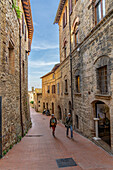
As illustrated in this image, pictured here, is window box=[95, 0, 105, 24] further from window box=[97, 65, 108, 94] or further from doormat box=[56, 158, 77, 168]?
doormat box=[56, 158, 77, 168]

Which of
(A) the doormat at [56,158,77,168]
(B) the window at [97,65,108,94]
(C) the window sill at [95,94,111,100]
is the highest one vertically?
(B) the window at [97,65,108,94]

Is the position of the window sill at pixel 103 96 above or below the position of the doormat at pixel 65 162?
above

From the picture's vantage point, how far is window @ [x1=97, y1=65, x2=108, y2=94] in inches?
261

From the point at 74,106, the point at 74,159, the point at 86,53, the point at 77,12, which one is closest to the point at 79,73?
the point at 86,53

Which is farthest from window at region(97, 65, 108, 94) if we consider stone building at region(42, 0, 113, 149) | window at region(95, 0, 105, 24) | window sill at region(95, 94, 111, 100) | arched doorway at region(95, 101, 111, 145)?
window at region(95, 0, 105, 24)

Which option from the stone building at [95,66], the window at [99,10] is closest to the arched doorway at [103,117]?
the stone building at [95,66]

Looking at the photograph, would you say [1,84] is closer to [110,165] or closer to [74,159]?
[74,159]

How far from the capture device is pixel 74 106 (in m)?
11.2

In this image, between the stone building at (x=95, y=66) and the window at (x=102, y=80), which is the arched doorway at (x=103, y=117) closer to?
the stone building at (x=95, y=66)

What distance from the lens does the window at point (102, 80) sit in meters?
6.62

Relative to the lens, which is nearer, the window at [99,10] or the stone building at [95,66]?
the stone building at [95,66]

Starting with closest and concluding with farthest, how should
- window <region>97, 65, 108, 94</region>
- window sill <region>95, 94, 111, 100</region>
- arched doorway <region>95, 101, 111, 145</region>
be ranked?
window sill <region>95, 94, 111, 100</region> → window <region>97, 65, 108, 94</region> → arched doorway <region>95, 101, 111, 145</region>

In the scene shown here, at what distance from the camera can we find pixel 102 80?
691 centimetres

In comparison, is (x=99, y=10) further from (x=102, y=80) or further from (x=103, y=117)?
(x=103, y=117)
